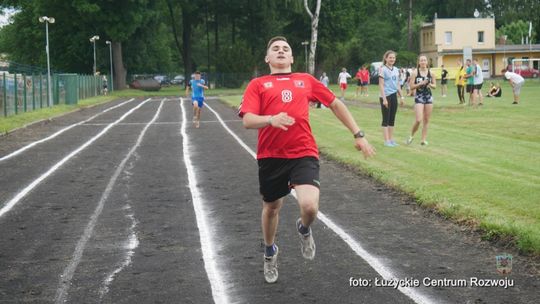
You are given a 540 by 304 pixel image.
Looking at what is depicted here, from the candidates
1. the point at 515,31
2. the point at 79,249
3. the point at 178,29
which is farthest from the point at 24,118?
the point at 515,31

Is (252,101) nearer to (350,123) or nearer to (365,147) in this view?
(350,123)

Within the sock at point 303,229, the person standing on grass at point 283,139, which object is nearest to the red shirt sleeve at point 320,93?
the person standing on grass at point 283,139

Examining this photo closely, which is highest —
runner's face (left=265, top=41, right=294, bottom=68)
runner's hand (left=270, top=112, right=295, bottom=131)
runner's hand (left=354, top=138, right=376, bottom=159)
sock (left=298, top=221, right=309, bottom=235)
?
runner's face (left=265, top=41, right=294, bottom=68)

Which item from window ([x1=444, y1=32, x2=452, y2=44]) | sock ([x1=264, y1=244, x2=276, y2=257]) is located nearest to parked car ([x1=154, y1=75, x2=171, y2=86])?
window ([x1=444, y1=32, x2=452, y2=44])

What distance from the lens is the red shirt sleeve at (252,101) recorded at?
643 cm

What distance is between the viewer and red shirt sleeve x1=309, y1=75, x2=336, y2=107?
265 inches

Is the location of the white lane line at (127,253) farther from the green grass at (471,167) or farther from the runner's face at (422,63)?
the runner's face at (422,63)

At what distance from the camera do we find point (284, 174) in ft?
21.5

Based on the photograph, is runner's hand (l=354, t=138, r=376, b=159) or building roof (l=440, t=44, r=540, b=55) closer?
runner's hand (l=354, t=138, r=376, b=159)

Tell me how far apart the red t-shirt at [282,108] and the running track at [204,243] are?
3.67ft

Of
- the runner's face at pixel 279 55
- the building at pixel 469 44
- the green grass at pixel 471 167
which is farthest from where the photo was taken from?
the building at pixel 469 44


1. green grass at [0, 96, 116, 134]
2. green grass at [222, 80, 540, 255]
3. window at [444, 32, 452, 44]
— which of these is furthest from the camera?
window at [444, 32, 452, 44]

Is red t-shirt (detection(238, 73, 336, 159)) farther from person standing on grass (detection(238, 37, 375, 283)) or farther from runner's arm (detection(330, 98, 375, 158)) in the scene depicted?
runner's arm (detection(330, 98, 375, 158))

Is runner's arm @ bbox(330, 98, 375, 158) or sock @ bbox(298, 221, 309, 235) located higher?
runner's arm @ bbox(330, 98, 375, 158)
